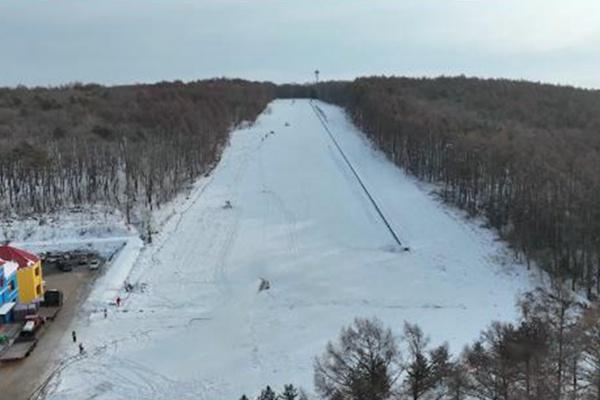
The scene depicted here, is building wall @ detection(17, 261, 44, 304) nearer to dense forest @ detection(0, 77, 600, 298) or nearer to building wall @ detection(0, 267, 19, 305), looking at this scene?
building wall @ detection(0, 267, 19, 305)

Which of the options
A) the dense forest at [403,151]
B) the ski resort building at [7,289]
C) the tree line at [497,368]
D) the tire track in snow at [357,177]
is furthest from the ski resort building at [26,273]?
the tire track in snow at [357,177]

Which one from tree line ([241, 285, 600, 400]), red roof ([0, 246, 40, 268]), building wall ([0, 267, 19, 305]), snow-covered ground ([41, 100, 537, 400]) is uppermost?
tree line ([241, 285, 600, 400])

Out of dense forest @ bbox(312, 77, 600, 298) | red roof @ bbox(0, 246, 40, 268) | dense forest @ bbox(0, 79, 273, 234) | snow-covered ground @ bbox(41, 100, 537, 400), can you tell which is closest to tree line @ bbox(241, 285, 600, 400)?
snow-covered ground @ bbox(41, 100, 537, 400)

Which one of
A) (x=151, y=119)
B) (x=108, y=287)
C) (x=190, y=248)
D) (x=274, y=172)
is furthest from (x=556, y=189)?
(x=151, y=119)

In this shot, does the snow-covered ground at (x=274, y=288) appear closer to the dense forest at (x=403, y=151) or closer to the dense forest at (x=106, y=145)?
the dense forest at (x=403, y=151)

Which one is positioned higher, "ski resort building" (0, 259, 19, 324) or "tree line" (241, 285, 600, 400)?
"tree line" (241, 285, 600, 400)

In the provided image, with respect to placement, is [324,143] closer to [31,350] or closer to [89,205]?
[89,205]
